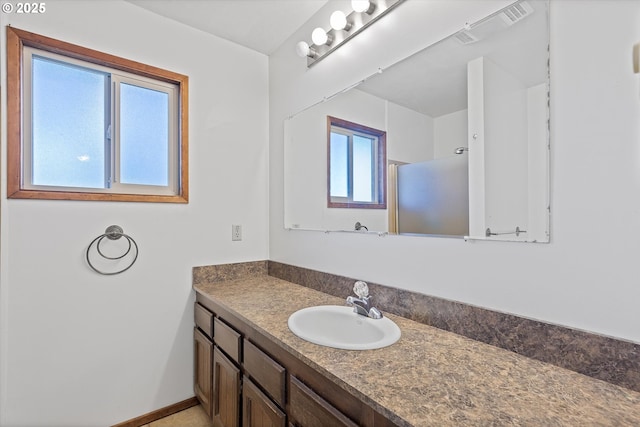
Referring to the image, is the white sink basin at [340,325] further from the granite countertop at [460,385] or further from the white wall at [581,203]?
the white wall at [581,203]

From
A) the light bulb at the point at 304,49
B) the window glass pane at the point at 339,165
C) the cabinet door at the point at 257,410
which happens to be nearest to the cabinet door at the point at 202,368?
the cabinet door at the point at 257,410

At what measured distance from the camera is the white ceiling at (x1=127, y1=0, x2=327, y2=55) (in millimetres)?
1761

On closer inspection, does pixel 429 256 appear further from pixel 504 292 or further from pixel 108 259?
pixel 108 259

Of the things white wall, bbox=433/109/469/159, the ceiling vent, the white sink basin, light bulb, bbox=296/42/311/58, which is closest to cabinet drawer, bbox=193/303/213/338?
the white sink basin

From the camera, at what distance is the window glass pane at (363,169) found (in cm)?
153

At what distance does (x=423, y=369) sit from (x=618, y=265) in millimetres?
586

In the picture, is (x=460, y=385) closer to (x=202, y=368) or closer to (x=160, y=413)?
(x=202, y=368)

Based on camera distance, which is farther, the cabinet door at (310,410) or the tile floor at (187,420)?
the tile floor at (187,420)

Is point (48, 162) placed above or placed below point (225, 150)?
below

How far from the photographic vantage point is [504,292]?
1038 mm

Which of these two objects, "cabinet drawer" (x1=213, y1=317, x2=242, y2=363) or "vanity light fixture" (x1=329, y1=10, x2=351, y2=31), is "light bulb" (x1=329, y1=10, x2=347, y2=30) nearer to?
"vanity light fixture" (x1=329, y1=10, x2=351, y2=31)

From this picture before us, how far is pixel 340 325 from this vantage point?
1.39 metres

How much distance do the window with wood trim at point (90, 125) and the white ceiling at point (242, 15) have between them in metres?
0.35

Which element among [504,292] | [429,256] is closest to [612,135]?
[504,292]
